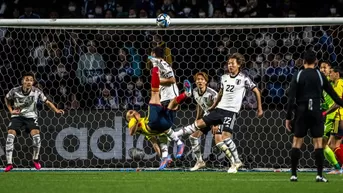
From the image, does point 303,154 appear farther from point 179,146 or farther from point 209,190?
point 209,190

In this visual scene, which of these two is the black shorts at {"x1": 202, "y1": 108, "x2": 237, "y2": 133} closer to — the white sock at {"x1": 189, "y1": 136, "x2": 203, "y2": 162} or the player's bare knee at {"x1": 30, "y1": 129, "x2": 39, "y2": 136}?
the white sock at {"x1": 189, "y1": 136, "x2": 203, "y2": 162}

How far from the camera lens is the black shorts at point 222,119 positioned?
15633 millimetres

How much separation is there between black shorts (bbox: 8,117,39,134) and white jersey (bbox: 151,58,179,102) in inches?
99.0

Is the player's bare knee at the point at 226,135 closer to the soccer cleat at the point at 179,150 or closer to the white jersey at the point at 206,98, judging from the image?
Result: the soccer cleat at the point at 179,150

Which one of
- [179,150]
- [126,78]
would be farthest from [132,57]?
[179,150]

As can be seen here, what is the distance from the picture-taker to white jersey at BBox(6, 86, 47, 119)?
17.1m

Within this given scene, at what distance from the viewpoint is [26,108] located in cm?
1716

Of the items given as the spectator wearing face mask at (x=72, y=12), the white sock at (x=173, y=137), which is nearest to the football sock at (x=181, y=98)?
the white sock at (x=173, y=137)

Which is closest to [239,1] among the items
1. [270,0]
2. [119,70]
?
[270,0]

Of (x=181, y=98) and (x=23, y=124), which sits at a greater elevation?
(x=181, y=98)

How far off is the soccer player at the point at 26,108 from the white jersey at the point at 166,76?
210 centimetres

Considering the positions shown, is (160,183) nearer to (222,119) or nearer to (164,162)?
(222,119)

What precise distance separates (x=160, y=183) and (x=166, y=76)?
3839 millimetres

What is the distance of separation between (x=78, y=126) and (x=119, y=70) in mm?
1432
